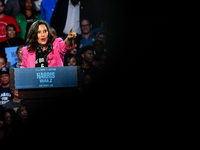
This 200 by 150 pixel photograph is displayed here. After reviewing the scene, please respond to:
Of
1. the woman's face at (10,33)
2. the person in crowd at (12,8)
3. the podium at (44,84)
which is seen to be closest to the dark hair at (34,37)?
the podium at (44,84)

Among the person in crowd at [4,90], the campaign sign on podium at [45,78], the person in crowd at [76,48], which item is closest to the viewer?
the campaign sign on podium at [45,78]

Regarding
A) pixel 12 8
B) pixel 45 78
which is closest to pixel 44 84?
pixel 45 78

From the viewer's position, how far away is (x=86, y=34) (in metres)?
4.13

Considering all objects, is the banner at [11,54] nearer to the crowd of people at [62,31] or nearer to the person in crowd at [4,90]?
the crowd of people at [62,31]

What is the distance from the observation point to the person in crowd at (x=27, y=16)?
438cm

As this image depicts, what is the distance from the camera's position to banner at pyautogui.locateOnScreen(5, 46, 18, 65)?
4.10 meters

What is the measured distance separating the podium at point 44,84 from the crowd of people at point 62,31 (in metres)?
1.68

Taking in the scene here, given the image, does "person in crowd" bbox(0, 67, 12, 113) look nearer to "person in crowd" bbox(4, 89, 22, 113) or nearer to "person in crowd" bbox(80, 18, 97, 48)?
"person in crowd" bbox(4, 89, 22, 113)

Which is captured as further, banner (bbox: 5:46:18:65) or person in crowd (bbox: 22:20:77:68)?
banner (bbox: 5:46:18:65)

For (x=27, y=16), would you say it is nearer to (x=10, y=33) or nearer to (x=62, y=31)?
(x=10, y=33)

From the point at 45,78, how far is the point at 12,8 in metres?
3.23

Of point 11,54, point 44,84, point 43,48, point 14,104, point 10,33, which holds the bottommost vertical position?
point 14,104

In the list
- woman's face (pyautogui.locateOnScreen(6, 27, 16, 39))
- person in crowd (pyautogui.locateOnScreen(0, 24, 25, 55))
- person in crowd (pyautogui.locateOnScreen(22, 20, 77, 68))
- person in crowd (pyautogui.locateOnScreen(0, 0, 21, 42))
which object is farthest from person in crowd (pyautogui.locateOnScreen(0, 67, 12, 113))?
person in crowd (pyautogui.locateOnScreen(22, 20, 77, 68))

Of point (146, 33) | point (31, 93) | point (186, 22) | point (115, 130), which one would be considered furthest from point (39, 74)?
point (186, 22)
